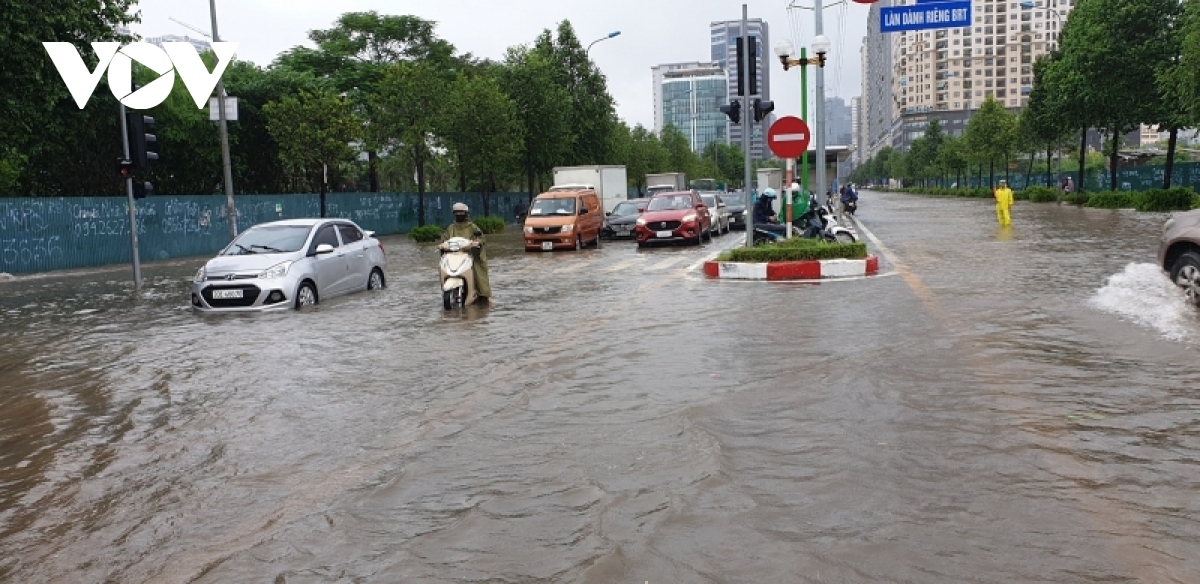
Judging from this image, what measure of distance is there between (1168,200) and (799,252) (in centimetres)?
2785

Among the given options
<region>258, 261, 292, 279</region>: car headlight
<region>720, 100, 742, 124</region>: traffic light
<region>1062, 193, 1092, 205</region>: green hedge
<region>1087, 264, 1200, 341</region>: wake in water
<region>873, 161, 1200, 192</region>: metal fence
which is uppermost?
<region>720, 100, 742, 124</region>: traffic light

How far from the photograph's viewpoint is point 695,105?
171875 millimetres

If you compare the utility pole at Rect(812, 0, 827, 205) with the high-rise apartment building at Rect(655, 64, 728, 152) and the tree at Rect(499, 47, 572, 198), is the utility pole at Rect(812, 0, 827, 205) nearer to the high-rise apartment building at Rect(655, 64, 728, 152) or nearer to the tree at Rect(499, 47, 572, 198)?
the tree at Rect(499, 47, 572, 198)

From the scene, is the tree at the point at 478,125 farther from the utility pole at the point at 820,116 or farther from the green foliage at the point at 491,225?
the utility pole at the point at 820,116

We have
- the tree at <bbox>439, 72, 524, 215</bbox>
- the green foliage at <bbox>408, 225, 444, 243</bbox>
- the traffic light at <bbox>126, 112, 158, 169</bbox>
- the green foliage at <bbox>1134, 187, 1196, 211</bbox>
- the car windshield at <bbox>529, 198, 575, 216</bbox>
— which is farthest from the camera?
the tree at <bbox>439, 72, 524, 215</bbox>

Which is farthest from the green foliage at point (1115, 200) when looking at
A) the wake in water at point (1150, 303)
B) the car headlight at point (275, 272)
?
the car headlight at point (275, 272)

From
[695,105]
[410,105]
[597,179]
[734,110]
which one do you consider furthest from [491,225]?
[695,105]

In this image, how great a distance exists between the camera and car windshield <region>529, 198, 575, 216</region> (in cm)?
2607

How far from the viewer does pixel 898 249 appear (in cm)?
2200

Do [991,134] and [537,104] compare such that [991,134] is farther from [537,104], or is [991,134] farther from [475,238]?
[475,238]

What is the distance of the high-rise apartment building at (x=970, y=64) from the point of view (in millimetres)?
162750

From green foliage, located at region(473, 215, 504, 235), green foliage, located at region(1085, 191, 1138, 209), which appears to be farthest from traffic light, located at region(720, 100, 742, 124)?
green foliage, located at region(1085, 191, 1138, 209)

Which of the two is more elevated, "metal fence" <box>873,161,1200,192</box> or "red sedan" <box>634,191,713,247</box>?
"metal fence" <box>873,161,1200,192</box>

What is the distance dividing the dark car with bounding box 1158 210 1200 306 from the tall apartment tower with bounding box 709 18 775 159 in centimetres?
688
